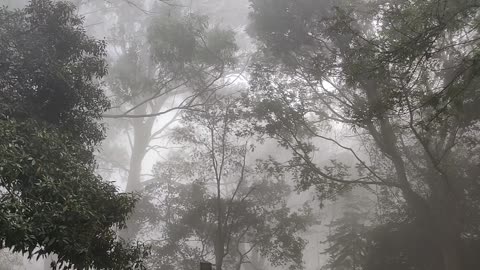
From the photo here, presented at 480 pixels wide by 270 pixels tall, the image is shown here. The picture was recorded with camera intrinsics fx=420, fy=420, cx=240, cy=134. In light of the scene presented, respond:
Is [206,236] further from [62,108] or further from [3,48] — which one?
[3,48]

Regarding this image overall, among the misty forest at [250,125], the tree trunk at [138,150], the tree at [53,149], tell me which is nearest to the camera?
the tree at [53,149]

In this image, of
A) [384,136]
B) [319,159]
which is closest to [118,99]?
[384,136]

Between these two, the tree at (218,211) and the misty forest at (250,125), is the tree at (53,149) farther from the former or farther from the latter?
the tree at (218,211)

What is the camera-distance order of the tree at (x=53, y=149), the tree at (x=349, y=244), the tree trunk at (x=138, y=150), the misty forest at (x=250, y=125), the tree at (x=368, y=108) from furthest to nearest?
1. the tree trunk at (x=138, y=150)
2. the tree at (x=349, y=244)
3. the tree at (x=368, y=108)
4. the misty forest at (x=250, y=125)
5. the tree at (x=53, y=149)

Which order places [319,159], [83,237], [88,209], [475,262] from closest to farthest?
[83,237] < [88,209] < [475,262] < [319,159]

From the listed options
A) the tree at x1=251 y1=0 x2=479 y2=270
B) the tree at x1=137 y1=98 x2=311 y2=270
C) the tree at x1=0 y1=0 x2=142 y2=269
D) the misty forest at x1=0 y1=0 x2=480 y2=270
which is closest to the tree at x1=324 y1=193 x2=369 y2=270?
the misty forest at x1=0 y1=0 x2=480 y2=270

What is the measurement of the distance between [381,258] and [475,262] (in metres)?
2.34

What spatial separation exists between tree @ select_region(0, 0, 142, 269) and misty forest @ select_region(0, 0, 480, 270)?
25 millimetres

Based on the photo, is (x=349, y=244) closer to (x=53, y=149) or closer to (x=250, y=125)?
(x=250, y=125)

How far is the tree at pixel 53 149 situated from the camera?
15.0 feet

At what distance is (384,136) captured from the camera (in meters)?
11.1

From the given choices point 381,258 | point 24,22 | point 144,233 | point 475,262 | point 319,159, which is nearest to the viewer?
point 24,22

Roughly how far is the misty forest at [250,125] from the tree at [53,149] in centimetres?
3

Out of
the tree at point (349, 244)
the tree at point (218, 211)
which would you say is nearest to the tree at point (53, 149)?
the tree at point (218, 211)
